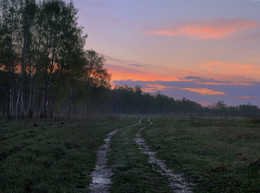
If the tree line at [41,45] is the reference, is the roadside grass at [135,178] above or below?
below

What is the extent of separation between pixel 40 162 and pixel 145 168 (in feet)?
20.3

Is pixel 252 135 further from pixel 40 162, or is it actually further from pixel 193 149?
pixel 40 162

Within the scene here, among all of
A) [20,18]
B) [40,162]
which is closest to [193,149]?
[40,162]

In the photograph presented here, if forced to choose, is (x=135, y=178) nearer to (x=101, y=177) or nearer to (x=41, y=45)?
(x=101, y=177)

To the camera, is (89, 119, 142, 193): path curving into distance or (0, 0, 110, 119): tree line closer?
(89, 119, 142, 193): path curving into distance

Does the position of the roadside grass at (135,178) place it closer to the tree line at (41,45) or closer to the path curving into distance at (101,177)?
the path curving into distance at (101,177)

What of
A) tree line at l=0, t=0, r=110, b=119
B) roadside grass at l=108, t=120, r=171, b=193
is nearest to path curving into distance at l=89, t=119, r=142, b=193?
roadside grass at l=108, t=120, r=171, b=193

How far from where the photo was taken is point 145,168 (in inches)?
473

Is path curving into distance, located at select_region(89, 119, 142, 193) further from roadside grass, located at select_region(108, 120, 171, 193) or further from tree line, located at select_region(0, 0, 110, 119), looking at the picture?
tree line, located at select_region(0, 0, 110, 119)

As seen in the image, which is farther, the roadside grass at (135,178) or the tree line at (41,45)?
→ the tree line at (41,45)

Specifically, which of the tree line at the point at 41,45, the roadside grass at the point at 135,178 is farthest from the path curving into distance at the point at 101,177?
the tree line at the point at 41,45

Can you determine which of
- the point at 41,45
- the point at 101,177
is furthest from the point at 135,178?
the point at 41,45

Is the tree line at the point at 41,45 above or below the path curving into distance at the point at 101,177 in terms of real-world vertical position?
above

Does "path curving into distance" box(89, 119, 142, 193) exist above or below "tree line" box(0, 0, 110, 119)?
below
